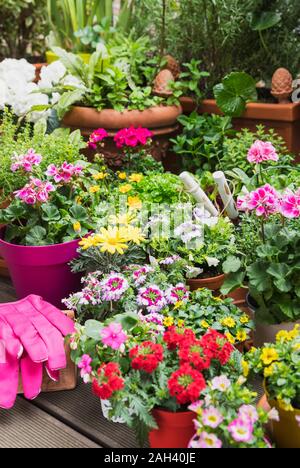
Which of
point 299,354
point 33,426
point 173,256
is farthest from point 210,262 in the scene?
point 33,426

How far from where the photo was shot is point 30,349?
179cm

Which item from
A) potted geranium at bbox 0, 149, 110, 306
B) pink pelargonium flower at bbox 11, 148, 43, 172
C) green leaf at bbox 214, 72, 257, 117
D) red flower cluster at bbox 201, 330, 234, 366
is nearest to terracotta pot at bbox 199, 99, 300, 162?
green leaf at bbox 214, 72, 257, 117

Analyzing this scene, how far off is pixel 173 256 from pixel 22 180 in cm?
68

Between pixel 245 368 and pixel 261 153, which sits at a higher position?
pixel 261 153

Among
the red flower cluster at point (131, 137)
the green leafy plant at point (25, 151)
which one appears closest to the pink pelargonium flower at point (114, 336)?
the green leafy plant at point (25, 151)

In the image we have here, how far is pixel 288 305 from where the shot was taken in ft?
5.84

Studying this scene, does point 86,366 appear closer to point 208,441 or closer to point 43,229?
point 208,441

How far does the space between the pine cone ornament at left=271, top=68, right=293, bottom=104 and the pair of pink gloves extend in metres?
1.69

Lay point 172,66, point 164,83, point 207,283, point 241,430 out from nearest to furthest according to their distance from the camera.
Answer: point 241,430, point 207,283, point 164,83, point 172,66

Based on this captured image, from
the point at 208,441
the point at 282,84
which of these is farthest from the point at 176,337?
the point at 282,84

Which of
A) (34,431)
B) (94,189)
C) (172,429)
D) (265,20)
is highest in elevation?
(265,20)

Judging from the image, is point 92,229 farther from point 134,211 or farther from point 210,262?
point 210,262

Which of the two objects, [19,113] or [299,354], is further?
[19,113]

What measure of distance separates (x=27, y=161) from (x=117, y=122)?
84 cm
